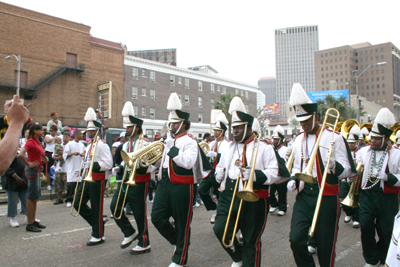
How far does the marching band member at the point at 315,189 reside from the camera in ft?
12.3

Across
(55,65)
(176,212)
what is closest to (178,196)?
(176,212)

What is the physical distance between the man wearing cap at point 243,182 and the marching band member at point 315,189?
39cm

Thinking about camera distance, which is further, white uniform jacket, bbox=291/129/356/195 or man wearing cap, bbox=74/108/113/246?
man wearing cap, bbox=74/108/113/246

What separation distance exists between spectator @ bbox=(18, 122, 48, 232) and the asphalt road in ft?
0.82

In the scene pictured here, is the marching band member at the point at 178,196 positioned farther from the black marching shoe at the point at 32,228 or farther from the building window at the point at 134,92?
the building window at the point at 134,92

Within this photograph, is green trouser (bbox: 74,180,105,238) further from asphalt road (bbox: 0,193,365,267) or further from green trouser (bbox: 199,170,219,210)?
green trouser (bbox: 199,170,219,210)

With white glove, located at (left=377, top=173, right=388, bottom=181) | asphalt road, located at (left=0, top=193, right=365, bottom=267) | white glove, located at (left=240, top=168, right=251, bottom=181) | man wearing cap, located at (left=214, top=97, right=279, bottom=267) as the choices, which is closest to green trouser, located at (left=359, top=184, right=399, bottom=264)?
white glove, located at (left=377, top=173, right=388, bottom=181)

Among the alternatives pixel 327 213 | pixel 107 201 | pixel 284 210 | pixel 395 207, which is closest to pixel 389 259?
pixel 327 213

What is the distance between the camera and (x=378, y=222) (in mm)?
4770

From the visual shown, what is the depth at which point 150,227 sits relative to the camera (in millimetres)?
7207

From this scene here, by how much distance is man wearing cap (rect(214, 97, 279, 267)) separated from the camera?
4043 millimetres

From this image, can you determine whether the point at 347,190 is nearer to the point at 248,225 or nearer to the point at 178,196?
the point at 248,225

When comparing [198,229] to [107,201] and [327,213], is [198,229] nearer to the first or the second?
[327,213]

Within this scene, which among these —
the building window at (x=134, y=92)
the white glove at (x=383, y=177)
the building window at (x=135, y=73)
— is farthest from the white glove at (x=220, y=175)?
the building window at (x=135, y=73)
